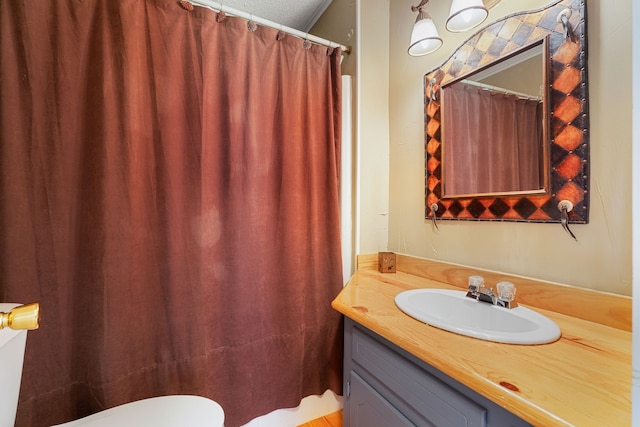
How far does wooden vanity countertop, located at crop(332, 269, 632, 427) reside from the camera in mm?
417

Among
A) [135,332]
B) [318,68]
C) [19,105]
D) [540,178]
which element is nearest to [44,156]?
[19,105]

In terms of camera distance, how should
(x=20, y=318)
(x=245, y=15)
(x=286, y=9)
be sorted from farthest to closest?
1. (x=286, y=9)
2. (x=245, y=15)
3. (x=20, y=318)

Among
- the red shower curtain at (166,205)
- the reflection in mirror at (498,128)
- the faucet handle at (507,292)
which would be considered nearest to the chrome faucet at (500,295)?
the faucet handle at (507,292)

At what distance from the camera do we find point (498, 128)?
3.15 ft

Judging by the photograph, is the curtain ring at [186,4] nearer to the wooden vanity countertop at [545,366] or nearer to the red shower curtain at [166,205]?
the red shower curtain at [166,205]

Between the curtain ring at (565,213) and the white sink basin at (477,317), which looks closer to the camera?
the white sink basin at (477,317)

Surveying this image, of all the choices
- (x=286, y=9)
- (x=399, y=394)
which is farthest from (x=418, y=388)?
(x=286, y=9)

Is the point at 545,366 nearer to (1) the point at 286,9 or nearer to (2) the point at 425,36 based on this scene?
(2) the point at 425,36

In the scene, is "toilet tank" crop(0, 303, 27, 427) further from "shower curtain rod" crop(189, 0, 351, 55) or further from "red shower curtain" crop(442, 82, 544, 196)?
"red shower curtain" crop(442, 82, 544, 196)

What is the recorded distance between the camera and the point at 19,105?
81cm

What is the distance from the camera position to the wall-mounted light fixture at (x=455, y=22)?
Answer: 872 millimetres

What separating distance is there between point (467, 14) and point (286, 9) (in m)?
1.15

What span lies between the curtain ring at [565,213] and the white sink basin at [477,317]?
28 centimetres

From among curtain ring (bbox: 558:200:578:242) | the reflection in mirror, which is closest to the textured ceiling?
the reflection in mirror
